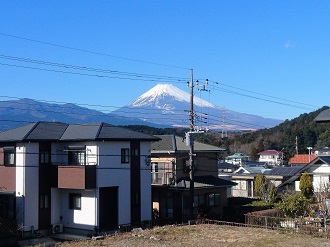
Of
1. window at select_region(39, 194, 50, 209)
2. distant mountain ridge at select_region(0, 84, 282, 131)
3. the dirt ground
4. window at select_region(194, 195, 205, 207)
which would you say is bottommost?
the dirt ground

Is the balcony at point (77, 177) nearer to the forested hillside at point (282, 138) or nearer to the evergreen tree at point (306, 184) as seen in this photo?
the evergreen tree at point (306, 184)

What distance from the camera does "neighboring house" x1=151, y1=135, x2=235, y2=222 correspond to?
26391mm

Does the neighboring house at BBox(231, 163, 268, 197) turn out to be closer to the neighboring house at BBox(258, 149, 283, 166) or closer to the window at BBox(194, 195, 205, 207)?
the window at BBox(194, 195, 205, 207)

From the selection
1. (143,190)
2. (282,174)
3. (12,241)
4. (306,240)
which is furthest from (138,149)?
(282,174)

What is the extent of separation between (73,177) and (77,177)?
235mm

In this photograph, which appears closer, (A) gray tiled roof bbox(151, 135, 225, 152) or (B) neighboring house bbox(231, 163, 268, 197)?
(A) gray tiled roof bbox(151, 135, 225, 152)

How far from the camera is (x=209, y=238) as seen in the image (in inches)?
642

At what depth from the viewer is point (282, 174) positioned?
35.8 meters

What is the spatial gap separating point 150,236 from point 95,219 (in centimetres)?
615

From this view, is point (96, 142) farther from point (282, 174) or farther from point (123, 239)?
point (282, 174)

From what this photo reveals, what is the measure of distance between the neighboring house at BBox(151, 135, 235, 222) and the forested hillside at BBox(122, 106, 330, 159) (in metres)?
32.1

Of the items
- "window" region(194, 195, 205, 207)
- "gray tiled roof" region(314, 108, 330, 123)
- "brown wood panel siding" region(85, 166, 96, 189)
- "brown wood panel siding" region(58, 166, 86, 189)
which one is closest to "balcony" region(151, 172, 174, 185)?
"window" region(194, 195, 205, 207)

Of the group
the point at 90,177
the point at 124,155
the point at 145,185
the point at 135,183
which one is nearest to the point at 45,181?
the point at 90,177

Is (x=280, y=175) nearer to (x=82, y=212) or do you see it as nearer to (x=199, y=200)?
(x=199, y=200)
